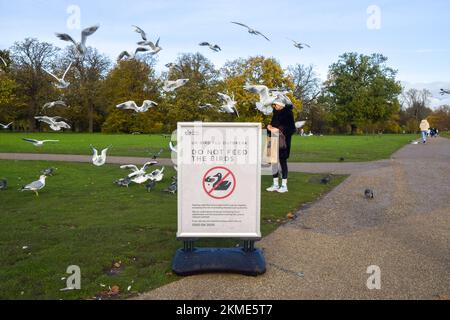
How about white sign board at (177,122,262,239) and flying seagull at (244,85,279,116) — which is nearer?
white sign board at (177,122,262,239)

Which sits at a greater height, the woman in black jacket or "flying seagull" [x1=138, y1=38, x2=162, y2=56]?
"flying seagull" [x1=138, y1=38, x2=162, y2=56]

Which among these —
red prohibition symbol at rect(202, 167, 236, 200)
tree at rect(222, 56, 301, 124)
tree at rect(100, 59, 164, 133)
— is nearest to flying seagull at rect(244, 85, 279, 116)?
red prohibition symbol at rect(202, 167, 236, 200)

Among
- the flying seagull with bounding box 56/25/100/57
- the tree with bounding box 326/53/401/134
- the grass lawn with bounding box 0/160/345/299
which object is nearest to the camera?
the grass lawn with bounding box 0/160/345/299

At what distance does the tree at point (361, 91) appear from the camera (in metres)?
80.9

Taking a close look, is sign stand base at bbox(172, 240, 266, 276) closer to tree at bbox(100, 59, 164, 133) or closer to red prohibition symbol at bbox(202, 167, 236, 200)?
red prohibition symbol at bbox(202, 167, 236, 200)

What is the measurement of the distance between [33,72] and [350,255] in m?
65.0

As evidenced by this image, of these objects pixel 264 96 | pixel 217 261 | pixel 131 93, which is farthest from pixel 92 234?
pixel 131 93

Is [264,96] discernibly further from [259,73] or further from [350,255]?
[259,73]

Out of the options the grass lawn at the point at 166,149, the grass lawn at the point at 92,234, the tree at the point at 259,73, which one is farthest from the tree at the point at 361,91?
the grass lawn at the point at 92,234

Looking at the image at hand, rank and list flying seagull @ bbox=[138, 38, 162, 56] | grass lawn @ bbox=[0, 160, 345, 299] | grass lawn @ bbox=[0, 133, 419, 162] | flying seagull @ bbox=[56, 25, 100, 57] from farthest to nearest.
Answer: grass lawn @ bbox=[0, 133, 419, 162] < flying seagull @ bbox=[138, 38, 162, 56] < flying seagull @ bbox=[56, 25, 100, 57] < grass lawn @ bbox=[0, 160, 345, 299]

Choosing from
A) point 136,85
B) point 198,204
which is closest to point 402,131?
point 136,85

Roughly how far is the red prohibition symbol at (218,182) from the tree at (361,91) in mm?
78801

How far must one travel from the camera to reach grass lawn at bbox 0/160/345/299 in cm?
504

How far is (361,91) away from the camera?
81.4 metres
